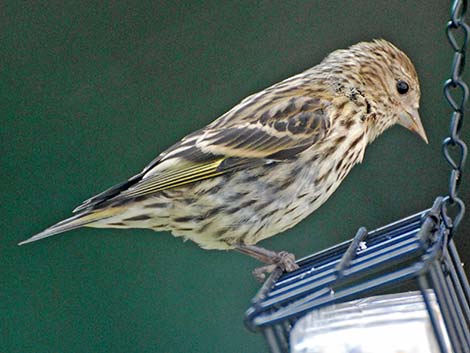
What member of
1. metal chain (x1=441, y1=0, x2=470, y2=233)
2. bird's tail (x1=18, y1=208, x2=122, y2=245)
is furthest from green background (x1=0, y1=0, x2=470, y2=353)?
metal chain (x1=441, y1=0, x2=470, y2=233)

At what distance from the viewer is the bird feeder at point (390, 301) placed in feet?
8.96

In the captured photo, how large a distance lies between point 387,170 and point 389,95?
6.61ft

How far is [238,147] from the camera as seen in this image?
4020 millimetres

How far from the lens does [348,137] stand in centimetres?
399

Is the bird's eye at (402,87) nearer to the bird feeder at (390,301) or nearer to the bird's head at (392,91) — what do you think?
the bird's head at (392,91)

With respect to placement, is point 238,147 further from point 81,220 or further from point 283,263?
point 81,220

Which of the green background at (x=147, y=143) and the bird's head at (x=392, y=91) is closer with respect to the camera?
the bird's head at (x=392, y=91)

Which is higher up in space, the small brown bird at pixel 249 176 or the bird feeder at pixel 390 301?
the small brown bird at pixel 249 176

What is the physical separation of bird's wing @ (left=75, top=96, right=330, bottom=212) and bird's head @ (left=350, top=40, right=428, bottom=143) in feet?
0.82

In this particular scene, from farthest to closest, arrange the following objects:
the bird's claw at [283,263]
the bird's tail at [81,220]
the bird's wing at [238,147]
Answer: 1. the bird's wing at [238,147]
2. the bird's tail at [81,220]
3. the bird's claw at [283,263]

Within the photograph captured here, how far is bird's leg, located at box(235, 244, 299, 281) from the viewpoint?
146 inches

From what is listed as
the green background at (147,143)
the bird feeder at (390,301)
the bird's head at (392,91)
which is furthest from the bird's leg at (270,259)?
the green background at (147,143)

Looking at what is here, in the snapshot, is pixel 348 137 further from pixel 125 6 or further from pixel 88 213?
pixel 125 6

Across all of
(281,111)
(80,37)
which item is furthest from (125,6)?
(281,111)
